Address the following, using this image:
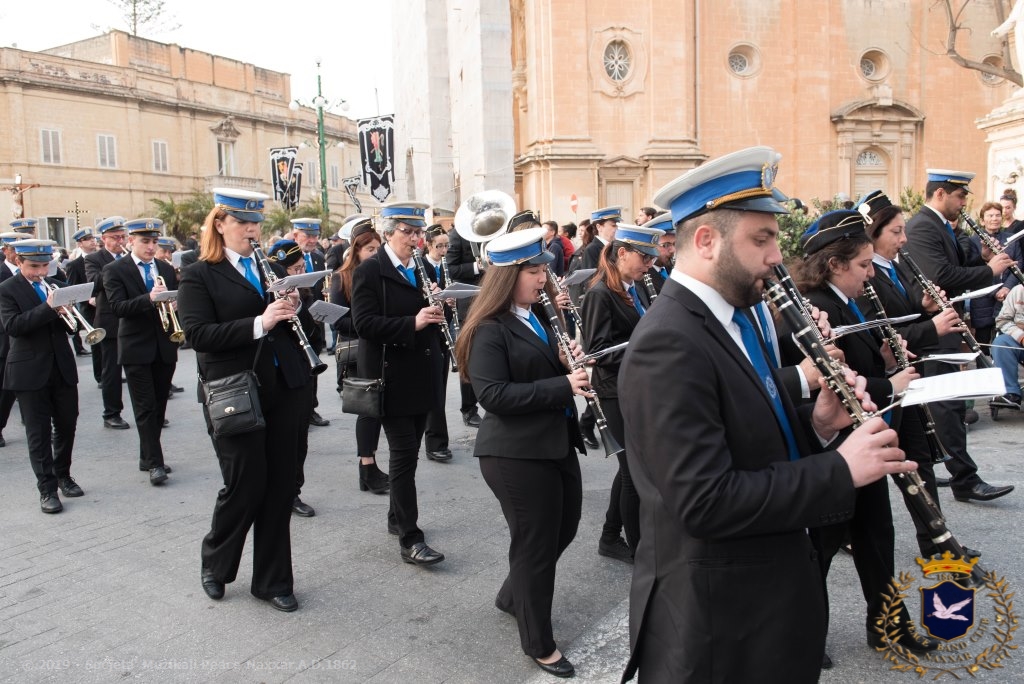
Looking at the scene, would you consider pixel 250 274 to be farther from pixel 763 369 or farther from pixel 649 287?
pixel 763 369

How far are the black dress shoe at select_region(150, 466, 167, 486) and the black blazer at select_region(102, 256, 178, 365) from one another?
42.1 inches

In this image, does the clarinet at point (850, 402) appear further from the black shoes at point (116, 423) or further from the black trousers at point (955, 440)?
the black shoes at point (116, 423)

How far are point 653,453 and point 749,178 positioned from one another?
0.78 meters

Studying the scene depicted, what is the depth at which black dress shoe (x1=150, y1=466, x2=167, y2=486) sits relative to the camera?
7043 millimetres

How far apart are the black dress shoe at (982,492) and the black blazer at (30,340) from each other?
701 cm

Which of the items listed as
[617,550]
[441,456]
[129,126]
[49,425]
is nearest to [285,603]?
[617,550]

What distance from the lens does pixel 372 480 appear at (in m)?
6.80

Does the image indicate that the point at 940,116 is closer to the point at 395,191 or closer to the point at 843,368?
the point at 395,191

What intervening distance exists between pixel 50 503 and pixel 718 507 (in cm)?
611

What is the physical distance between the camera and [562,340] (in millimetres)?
4305

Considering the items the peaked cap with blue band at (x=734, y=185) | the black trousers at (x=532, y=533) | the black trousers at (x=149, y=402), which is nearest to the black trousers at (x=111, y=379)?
the black trousers at (x=149, y=402)

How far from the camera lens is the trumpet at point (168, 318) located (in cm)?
776

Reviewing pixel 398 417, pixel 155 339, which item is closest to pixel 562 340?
pixel 398 417

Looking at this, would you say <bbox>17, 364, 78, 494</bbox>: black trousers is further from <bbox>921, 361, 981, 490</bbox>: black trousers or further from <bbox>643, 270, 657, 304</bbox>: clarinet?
<bbox>921, 361, 981, 490</bbox>: black trousers
